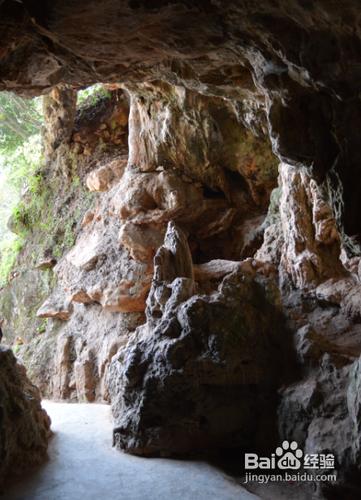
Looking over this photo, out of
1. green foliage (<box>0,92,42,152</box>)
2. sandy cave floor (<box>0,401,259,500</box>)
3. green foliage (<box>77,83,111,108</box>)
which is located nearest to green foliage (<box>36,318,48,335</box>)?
sandy cave floor (<box>0,401,259,500</box>)

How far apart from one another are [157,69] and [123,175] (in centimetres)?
570

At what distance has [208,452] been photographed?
20.3ft

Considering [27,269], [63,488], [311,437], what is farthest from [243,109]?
[27,269]

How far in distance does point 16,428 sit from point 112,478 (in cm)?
133

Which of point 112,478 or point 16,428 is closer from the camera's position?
point 112,478

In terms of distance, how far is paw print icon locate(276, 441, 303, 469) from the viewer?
5543 millimetres

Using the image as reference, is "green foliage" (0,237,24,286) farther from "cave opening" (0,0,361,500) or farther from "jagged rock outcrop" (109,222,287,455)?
"jagged rock outcrop" (109,222,287,455)

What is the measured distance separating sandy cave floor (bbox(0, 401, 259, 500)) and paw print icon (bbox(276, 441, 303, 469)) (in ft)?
2.13

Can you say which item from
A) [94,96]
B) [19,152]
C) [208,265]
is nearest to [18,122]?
[19,152]

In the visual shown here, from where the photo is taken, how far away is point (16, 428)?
5.57m

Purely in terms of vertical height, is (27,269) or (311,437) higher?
(27,269)

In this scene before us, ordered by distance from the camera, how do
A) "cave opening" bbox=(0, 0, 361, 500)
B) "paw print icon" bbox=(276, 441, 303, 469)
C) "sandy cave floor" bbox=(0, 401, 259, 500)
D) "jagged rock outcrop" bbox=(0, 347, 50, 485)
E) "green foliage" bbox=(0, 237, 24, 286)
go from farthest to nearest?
"green foliage" bbox=(0, 237, 24, 286) < "paw print icon" bbox=(276, 441, 303, 469) < "jagged rock outcrop" bbox=(0, 347, 50, 485) < "sandy cave floor" bbox=(0, 401, 259, 500) < "cave opening" bbox=(0, 0, 361, 500)

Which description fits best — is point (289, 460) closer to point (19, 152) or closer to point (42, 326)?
point (42, 326)

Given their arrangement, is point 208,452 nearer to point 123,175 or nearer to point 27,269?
point 123,175
